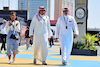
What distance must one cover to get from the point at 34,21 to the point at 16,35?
0.81m

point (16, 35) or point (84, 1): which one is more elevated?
point (84, 1)

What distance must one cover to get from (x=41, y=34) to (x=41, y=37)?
10cm

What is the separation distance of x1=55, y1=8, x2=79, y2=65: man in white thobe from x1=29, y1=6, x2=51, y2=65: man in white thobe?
1.63 feet

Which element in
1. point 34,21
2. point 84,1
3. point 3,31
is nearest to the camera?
point 34,21

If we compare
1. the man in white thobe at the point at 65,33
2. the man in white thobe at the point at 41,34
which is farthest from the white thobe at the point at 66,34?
the man in white thobe at the point at 41,34

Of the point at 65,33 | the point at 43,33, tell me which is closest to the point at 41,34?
the point at 43,33

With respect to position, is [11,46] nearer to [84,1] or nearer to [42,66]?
[42,66]

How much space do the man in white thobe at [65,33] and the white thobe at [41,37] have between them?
1.65ft

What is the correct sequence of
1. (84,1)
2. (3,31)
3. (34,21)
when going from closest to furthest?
1. (34,21)
2. (3,31)
3. (84,1)

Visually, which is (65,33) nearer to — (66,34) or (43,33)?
(66,34)

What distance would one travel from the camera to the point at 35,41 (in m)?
Result: 9.30

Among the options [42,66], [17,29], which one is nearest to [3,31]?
[17,29]

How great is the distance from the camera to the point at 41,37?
30.2ft

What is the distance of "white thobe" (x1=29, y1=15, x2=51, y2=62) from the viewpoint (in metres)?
9.20
